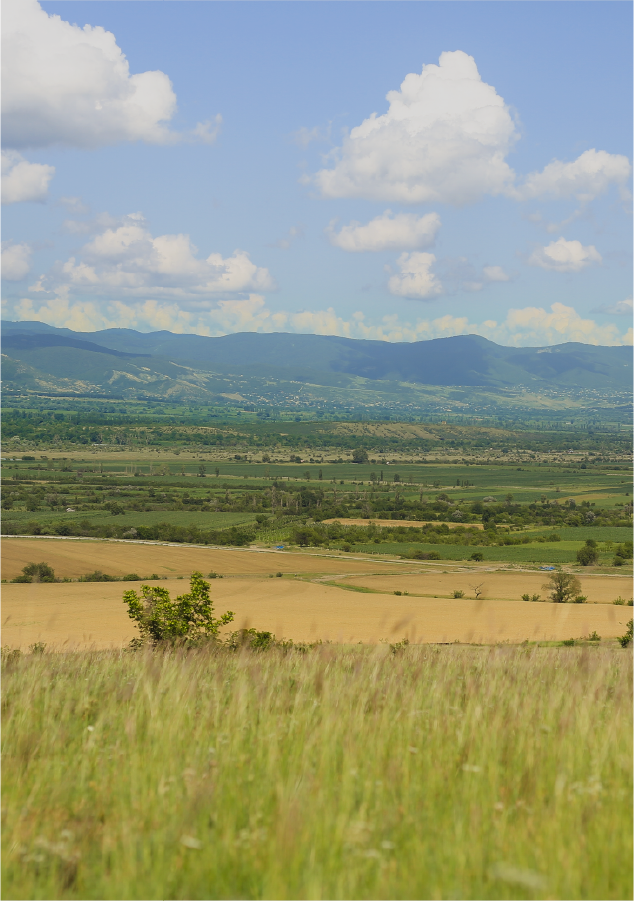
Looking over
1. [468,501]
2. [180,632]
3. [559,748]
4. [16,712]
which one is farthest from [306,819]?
[468,501]

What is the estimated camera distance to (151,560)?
3100 inches

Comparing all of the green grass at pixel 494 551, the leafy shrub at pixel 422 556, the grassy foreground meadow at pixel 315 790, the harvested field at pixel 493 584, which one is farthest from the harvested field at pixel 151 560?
the grassy foreground meadow at pixel 315 790

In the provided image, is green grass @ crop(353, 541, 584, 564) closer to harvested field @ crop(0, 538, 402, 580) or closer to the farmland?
harvested field @ crop(0, 538, 402, 580)

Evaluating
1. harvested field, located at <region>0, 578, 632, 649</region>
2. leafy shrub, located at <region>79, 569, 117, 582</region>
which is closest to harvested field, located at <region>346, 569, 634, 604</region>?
harvested field, located at <region>0, 578, 632, 649</region>

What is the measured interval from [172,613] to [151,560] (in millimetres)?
55573

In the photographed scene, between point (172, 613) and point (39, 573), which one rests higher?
point (172, 613)

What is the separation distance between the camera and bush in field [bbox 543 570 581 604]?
59562 millimetres

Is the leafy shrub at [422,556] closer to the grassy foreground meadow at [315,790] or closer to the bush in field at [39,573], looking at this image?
the bush in field at [39,573]

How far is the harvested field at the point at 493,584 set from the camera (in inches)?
2477

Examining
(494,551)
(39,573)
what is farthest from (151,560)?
(494,551)

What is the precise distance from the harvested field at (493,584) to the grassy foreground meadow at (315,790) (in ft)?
180

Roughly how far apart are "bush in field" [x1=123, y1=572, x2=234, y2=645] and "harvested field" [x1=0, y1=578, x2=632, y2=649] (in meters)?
8.95

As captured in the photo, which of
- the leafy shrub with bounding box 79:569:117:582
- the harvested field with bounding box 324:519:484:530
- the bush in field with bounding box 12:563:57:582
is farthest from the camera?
the harvested field with bounding box 324:519:484:530

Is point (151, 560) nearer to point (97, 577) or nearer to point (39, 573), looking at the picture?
point (97, 577)
